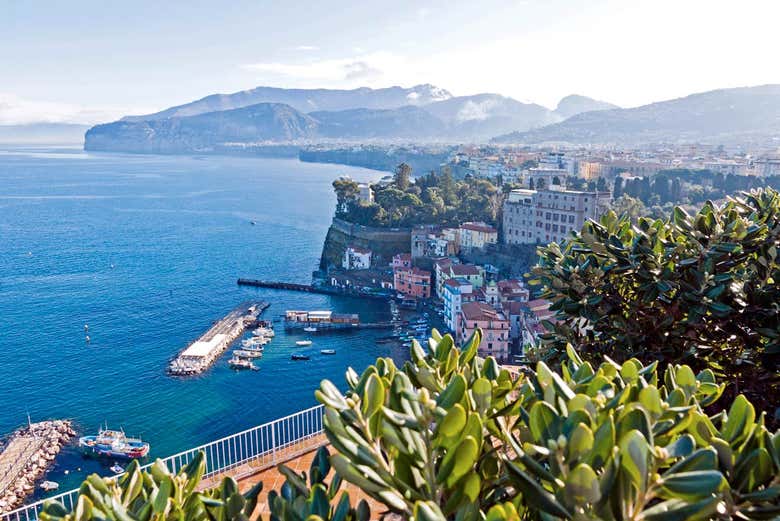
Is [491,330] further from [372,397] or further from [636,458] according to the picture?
[636,458]

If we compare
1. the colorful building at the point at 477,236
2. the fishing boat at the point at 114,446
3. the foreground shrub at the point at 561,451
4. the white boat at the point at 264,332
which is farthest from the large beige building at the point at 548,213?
the foreground shrub at the point at 561,451

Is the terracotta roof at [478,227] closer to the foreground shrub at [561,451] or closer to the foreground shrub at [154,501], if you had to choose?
the foreground shrub at [561,451]

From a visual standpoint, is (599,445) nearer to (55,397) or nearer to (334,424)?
(334,424)

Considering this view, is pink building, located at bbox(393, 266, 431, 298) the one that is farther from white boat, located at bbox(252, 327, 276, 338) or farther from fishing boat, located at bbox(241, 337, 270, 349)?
fishing boat, located at bbox(241, 337, 270, 349)

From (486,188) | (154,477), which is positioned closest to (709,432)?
(154,477)

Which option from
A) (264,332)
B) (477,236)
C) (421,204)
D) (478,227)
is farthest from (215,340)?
(421,204)
